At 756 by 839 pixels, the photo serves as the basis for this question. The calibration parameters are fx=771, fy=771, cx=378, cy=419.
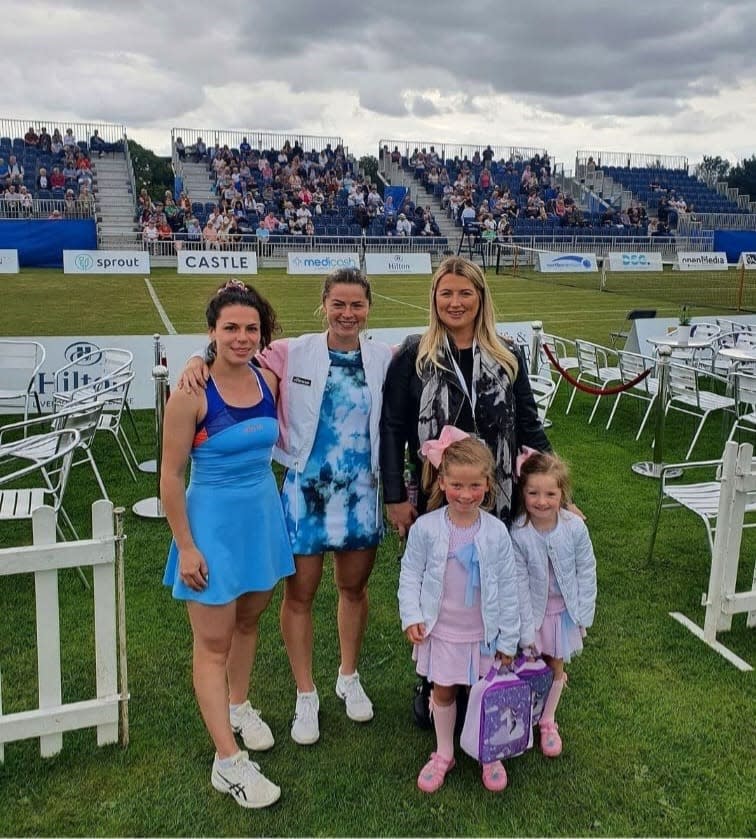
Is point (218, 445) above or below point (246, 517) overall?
above

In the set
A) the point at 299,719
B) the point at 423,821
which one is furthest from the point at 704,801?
the point at 299,719

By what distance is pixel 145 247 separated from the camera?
76.6 ft

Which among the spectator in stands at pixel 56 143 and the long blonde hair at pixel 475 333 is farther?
the spectator in stands at pixel 56 143

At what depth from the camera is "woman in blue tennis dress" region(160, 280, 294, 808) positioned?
103 inches

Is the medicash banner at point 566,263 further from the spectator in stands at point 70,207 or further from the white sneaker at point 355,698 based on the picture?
the white sneaker at point 355,698

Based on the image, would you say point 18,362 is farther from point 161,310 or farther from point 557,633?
point 161,310

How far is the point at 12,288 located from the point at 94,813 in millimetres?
17338

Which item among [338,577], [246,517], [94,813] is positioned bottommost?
[94,813]

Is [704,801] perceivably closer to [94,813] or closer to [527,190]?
[94,813]

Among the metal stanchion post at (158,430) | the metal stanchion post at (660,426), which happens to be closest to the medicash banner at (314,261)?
the metal stanchion post at (660,426)

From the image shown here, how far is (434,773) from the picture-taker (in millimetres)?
2912

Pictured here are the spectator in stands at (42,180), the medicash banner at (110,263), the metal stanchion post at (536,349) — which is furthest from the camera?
the spectator in stands at (42,180)

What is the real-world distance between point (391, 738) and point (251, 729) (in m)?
0.58

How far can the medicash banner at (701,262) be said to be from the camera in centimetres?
2419
